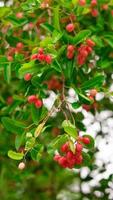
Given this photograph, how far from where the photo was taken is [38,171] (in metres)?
2.40

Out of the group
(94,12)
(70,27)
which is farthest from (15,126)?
(94,12)

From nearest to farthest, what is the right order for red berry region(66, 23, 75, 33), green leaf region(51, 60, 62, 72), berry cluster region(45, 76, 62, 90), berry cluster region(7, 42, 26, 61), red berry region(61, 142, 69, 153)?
red berry region(61, 142, 69, 153), green leaf region(51, 60, 62, 72), red berry region(66, 23, 75, 33), berry cluster region(7, 42, 26, 61), berry cluster region(45, 76, 62, 90)

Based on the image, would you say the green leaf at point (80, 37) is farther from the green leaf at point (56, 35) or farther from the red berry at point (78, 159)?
the red berry at point (78, 159)

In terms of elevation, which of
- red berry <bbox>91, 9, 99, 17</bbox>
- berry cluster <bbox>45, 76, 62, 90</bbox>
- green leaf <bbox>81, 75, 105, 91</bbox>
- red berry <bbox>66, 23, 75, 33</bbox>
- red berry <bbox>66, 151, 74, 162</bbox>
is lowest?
red berry <bbox>66, 151, 74, 162</bbox>

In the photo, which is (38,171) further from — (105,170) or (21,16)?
(21,16)

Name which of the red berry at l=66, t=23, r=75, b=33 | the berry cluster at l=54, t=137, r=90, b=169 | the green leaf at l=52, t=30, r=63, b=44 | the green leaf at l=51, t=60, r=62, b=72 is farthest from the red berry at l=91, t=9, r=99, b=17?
the berry cluster at l=54, t=137, r=90, b=169

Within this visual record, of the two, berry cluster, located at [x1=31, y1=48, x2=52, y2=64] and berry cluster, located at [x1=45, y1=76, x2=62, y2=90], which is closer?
berry cluster, located at [x1=31, y1=48, x2=52, y2=64]

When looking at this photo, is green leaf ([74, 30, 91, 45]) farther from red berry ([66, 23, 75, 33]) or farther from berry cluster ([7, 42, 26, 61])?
berry cluster ([7, 42, 26, 61])

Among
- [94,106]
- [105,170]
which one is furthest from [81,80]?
[105,170]

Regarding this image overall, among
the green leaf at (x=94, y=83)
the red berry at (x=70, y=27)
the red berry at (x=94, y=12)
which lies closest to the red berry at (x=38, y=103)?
the green leaf at (x=94, y=83)

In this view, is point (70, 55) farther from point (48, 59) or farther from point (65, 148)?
point (65, 148)

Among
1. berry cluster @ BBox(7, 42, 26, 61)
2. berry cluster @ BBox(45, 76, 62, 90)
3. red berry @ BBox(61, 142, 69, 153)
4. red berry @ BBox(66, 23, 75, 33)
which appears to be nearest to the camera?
red berry @ BBox(61, 142, 69, 153)

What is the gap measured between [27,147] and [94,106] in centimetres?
63

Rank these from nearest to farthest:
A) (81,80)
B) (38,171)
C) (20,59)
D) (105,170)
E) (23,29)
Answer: (20,59) → (81,80) → (23,29) → (105,170) → (38,171)
